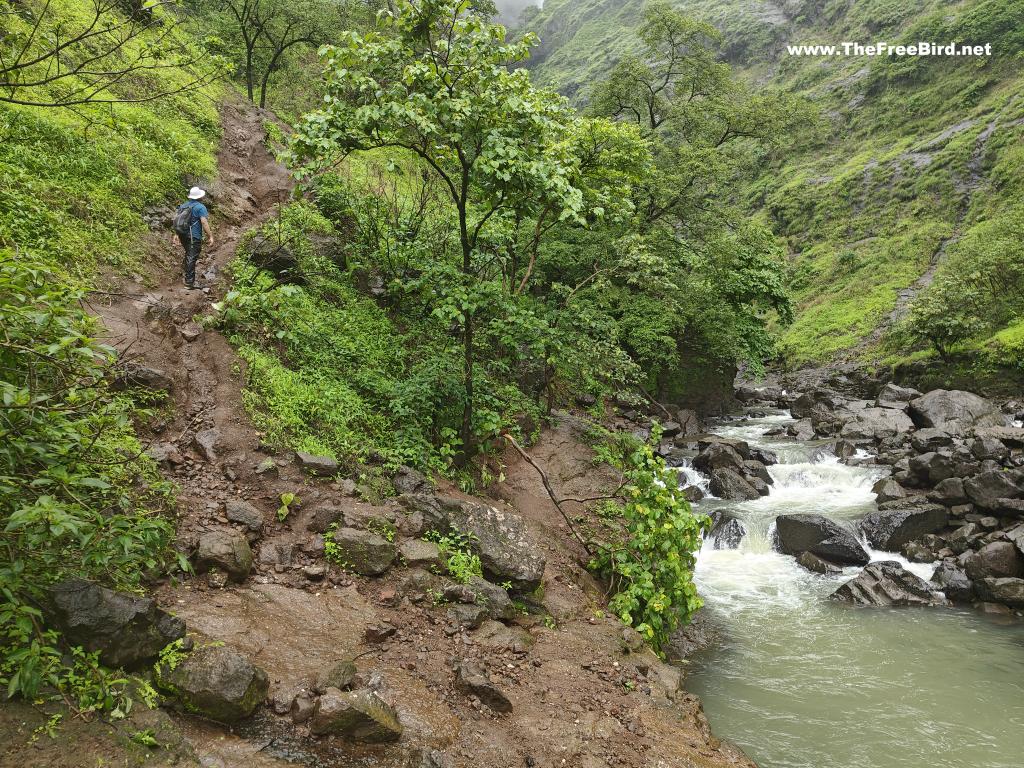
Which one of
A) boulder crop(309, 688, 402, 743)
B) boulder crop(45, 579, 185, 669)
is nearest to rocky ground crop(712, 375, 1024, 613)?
boulder crop(309, 688, 402, 743)

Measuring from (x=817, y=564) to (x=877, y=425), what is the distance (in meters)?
11.5

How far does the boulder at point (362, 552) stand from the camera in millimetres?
6695

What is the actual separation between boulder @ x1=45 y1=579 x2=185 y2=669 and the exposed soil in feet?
1.81

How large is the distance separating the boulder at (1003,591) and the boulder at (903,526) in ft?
6.86

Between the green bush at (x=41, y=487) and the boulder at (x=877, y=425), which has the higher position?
the boulder at (x=877, y=425)

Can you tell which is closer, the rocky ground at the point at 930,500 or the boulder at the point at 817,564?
the rocky ground at the point at 930,500

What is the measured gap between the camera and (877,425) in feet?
70.7

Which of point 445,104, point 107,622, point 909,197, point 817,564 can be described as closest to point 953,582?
point 817,564

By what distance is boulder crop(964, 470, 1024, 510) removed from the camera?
1348 cm

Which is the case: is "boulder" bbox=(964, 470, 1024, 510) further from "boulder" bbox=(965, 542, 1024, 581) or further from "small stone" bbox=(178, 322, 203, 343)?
"small stone" bbox=(178, 322, 203, 343)

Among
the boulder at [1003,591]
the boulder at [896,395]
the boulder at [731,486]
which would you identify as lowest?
the boulder at [1003,591]

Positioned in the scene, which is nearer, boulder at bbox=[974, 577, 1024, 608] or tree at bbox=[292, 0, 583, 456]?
tree at bbox=[292, 0, 583, 456]

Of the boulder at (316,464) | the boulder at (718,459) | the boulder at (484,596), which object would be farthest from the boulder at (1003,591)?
the boulder at (316,464)

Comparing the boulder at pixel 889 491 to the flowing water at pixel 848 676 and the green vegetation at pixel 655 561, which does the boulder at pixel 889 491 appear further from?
the green vegetation at pixel 655 561
